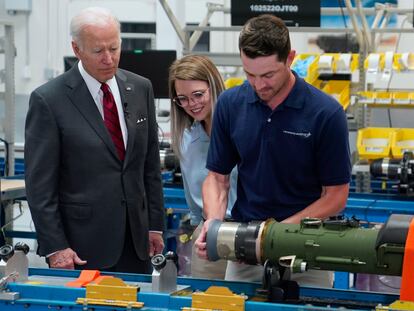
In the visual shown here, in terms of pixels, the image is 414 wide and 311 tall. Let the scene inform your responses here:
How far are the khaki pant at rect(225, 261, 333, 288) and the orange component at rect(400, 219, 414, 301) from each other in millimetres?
510

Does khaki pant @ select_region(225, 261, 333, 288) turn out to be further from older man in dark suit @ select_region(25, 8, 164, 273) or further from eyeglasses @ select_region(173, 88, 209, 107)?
eyeglasses @ select_region(173, 88, 209, 107)

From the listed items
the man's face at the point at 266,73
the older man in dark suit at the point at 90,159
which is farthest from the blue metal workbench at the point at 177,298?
the older man in dark suit at the point at 90,159

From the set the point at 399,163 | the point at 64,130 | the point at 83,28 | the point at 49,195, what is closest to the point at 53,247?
the point at 49,195

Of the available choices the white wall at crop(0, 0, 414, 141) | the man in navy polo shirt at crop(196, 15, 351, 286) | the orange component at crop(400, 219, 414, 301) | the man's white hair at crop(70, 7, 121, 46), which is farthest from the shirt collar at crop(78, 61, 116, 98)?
the white wall at crop(0, 0, 414, 141)

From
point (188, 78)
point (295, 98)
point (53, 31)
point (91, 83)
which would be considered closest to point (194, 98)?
point (188, 78)

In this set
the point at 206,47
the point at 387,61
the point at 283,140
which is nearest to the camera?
the point at 283,140

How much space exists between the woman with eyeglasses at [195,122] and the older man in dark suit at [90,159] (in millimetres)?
136

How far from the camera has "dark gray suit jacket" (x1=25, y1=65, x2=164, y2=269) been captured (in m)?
2.66

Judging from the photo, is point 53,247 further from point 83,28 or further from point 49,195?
point 83,28

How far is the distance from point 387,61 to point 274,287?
298 cm

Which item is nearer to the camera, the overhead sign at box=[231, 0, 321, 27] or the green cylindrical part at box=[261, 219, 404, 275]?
the green cylindrical part at box=[261, 219, 404, 275]

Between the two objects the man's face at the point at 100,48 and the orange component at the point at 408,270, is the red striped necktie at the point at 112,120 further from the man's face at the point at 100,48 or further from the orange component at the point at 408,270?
the orange component at the point at 408,270

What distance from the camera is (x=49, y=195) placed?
2.66 metres

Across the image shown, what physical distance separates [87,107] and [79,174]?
0.71 ft
